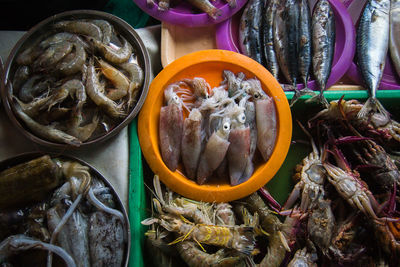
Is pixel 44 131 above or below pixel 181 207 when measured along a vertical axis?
above

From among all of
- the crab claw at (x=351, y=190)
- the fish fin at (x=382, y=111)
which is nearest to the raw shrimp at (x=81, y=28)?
the crab claw at (x=351, y=190)

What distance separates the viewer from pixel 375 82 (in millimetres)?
2205

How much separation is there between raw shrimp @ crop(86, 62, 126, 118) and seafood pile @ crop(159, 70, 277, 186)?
0.33 m

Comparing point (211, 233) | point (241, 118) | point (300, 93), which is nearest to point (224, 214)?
point (211, 233)

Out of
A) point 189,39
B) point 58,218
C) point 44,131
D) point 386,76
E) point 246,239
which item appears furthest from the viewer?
point 189,39

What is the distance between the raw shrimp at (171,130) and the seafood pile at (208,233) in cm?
18

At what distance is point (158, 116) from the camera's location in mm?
2102

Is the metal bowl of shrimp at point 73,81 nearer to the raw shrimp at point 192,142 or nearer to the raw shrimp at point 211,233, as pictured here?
the raw shrimp at point 192,142

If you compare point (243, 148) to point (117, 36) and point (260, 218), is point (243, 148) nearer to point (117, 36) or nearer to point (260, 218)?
point (260, 218)

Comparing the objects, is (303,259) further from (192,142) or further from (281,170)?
(192,142)

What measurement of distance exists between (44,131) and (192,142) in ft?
3.09

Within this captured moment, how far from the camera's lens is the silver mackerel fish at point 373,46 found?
86.4 inches

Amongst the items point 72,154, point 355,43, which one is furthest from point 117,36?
point 355,43

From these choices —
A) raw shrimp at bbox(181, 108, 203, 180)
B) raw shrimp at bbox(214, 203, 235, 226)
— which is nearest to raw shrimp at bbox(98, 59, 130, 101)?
raw shrimp at bbox(181, 108, 203, 180)
